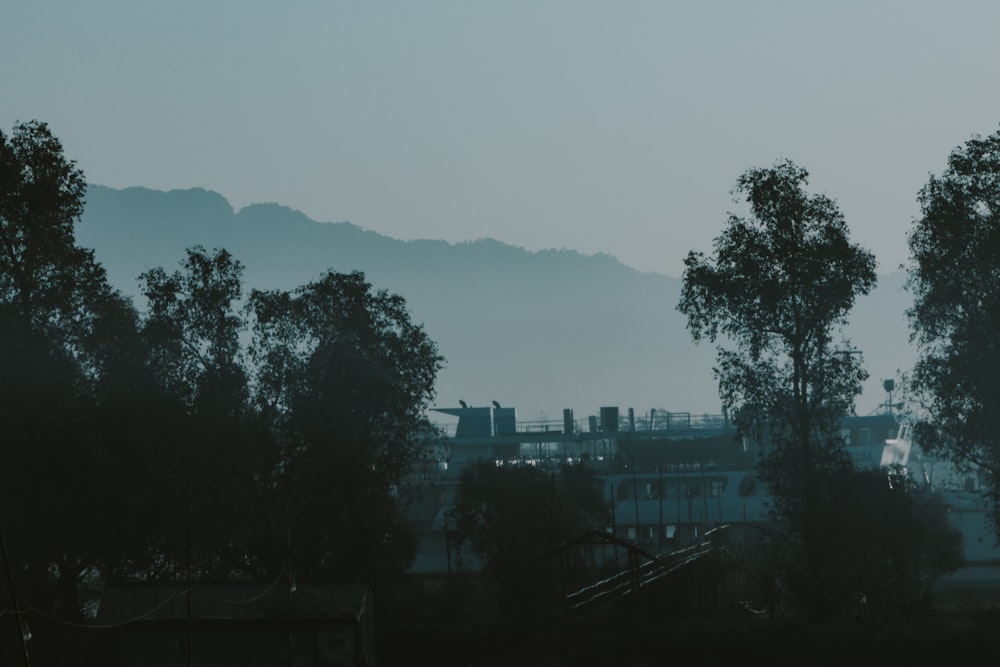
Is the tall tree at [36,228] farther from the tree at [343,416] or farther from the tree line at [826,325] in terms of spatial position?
the tree line at [826,325]

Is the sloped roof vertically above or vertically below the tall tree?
below

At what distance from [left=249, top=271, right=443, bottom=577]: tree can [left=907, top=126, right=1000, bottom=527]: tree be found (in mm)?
20176

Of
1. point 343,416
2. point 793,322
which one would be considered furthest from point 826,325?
point 343,416

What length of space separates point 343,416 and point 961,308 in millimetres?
22159

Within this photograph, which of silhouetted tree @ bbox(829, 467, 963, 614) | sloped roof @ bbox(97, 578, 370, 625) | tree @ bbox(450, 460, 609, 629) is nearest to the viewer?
sloped roof @ bbox(97, 578, 370, 625)

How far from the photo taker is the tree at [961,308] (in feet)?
121

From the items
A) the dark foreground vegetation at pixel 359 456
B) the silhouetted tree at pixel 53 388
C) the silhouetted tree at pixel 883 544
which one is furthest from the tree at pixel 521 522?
the silhouetted tree at pixel 53 388

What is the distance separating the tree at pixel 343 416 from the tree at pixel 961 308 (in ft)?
66.2

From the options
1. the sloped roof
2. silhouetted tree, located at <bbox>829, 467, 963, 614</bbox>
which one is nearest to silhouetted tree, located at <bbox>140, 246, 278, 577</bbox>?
the sloped roof

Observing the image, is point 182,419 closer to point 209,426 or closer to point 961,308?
point 209,426

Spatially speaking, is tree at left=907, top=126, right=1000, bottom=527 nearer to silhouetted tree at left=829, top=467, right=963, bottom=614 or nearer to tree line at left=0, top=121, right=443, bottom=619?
silhouetted tree at left=829, top=467, right=963, bottom=614

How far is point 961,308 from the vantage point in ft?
124

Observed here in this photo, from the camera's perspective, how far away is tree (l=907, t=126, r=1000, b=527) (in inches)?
1457

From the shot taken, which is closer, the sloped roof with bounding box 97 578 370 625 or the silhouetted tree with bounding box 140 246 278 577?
the sloped roof with bounding box 97 578 370 625
